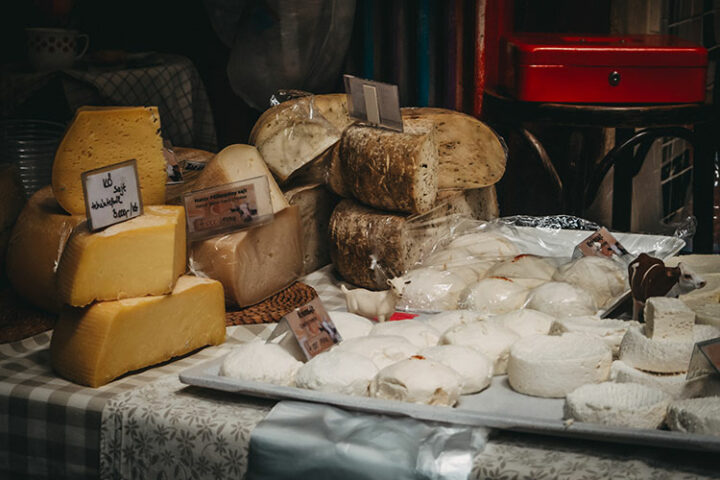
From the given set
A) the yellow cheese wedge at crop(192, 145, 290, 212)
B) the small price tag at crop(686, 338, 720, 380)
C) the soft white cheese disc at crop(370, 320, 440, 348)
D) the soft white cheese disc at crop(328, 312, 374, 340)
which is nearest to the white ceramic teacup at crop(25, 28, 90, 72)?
the yellow cheese wedge at crop(192, 145, 290, 212)

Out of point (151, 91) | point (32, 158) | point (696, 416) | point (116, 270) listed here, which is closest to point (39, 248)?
point (116, 270)

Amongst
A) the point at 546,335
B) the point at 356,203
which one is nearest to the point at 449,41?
the point at 356,203

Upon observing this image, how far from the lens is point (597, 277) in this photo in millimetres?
1756

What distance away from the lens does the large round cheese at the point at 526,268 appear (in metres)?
1.82

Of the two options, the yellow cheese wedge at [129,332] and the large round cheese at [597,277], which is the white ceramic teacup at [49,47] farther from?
the large round cheese at [597,277]

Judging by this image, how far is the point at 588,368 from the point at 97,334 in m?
0.88

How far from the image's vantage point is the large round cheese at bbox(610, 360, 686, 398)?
4.08ft

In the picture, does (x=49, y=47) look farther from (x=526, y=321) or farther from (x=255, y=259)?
(x=526, y=321)

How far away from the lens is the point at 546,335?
56.1 inches

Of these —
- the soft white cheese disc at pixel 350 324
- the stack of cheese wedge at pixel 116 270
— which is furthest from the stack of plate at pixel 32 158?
the soft white cheese disc at pixel 350 324

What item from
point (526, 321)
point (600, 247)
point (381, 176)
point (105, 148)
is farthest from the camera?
point (381, 176)

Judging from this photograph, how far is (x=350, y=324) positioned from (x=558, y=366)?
1.49ft

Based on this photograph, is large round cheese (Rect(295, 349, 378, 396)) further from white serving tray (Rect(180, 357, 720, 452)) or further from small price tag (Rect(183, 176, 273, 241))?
small price tag (Rect(183, 176, 273, 241))

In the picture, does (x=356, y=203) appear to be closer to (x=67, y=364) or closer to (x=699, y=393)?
(x=67, y=364)
